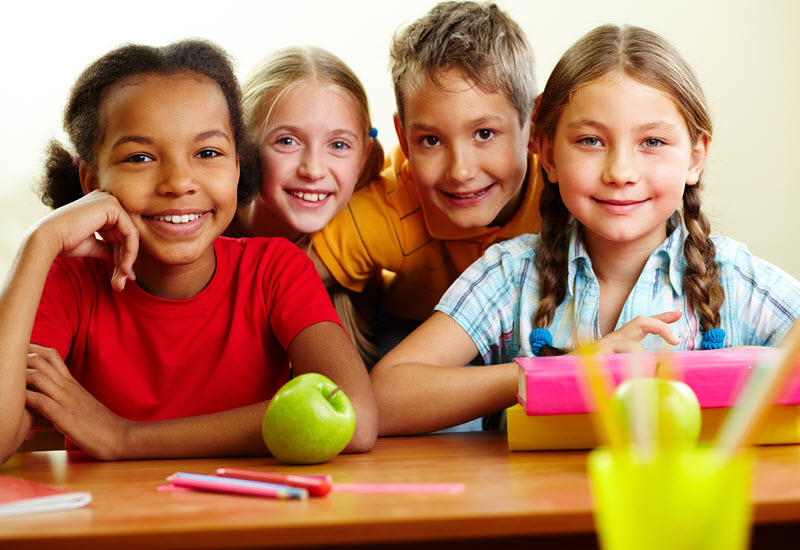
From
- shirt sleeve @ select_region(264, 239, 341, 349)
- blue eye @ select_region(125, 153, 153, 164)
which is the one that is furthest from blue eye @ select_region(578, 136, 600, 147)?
blue eye @ select_region(125, 153, 153, 164)

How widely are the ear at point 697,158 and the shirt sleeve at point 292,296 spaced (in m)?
0.65

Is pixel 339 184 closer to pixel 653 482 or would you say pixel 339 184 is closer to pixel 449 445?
pixel 449 445

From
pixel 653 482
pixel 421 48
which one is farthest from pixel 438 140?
pixel 653 482

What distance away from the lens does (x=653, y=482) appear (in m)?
0.39

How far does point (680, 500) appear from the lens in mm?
383

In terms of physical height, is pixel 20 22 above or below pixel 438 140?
above

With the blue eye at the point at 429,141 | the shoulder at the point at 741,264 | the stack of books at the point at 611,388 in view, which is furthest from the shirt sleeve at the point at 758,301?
the blue eye at the point at 429,141

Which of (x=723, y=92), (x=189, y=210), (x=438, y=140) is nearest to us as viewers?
(x=189, y=210)

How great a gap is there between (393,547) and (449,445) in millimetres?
321

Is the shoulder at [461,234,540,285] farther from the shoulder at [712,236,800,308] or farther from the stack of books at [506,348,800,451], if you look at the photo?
the stack of books at [506,348,800,451]

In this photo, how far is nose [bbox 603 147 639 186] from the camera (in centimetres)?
134

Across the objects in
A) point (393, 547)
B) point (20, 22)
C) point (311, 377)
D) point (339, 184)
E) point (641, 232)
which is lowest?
point (393, 547)

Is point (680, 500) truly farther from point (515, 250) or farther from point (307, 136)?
point (307, 136)

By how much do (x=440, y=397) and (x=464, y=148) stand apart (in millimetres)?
565
